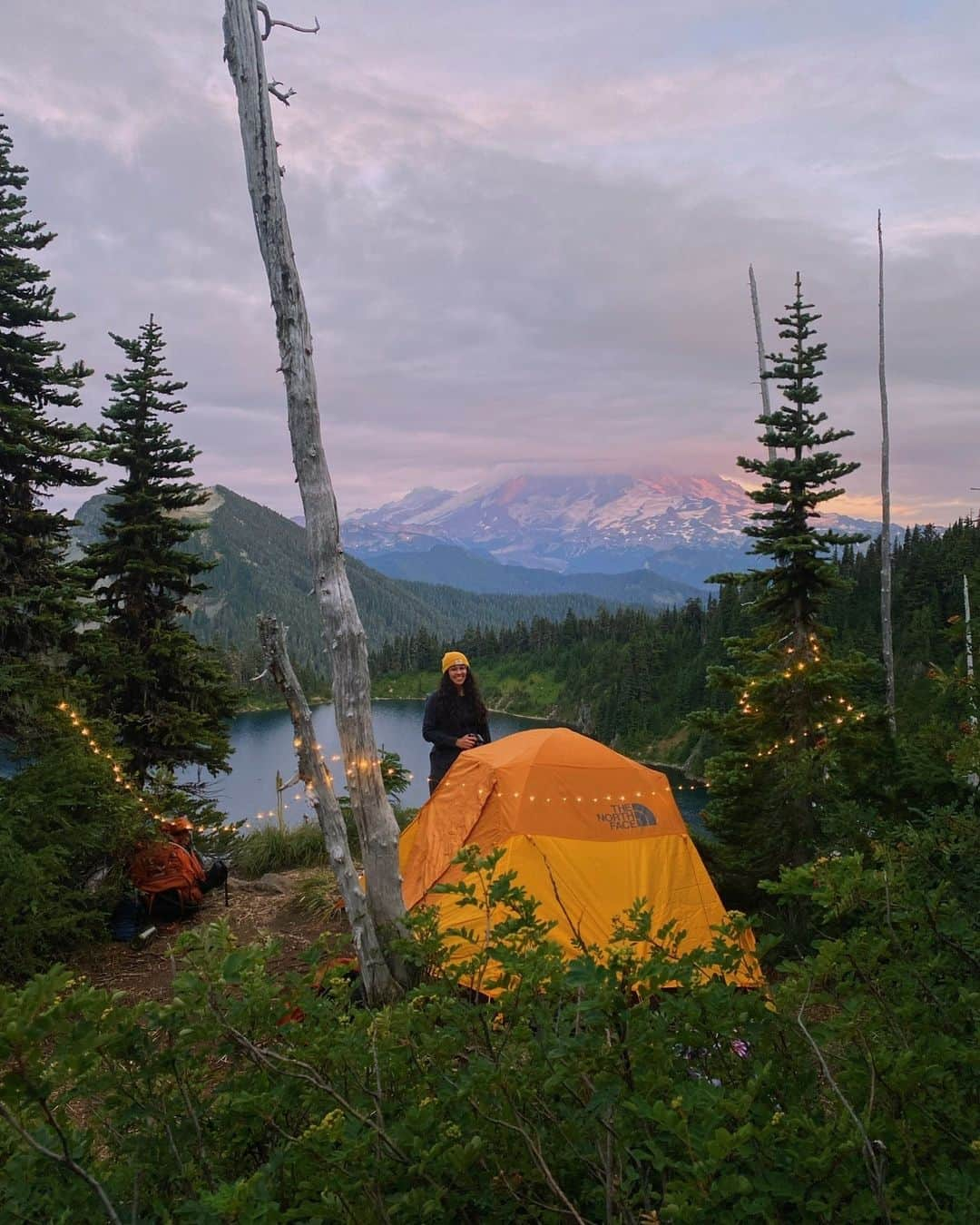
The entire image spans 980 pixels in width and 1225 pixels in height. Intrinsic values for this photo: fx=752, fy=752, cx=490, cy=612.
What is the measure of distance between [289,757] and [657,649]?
42.0m

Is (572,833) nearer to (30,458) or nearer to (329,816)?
(329,816)

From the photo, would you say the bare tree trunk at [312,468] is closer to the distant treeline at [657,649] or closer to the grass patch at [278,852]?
the grass patch at [278,852]

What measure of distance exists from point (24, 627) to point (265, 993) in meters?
8.54

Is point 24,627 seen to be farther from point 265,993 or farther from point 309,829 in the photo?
point 265,993

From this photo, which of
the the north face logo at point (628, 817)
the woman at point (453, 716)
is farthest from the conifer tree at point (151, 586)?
the the north face logo at point (628, 817)

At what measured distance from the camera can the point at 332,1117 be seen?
1554 mm

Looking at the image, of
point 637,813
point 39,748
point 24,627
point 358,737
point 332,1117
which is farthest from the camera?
point 24,627

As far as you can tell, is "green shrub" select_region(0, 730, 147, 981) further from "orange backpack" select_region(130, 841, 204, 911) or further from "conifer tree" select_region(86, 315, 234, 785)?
"conifer tree" select_region(86, 315, 234, 785)

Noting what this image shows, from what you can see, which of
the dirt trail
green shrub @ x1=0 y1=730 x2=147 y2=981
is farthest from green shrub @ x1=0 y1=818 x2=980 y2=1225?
green shrub @ x1=0 y1=730 x2=147 y2=981

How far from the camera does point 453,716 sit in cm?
724

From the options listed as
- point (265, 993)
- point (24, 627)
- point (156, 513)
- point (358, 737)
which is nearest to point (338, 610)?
point (358, 737)

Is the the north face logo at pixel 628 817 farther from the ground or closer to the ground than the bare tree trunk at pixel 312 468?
closer to the ground

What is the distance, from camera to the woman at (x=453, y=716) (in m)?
7.12

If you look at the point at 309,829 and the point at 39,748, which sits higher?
the point at 39,748
